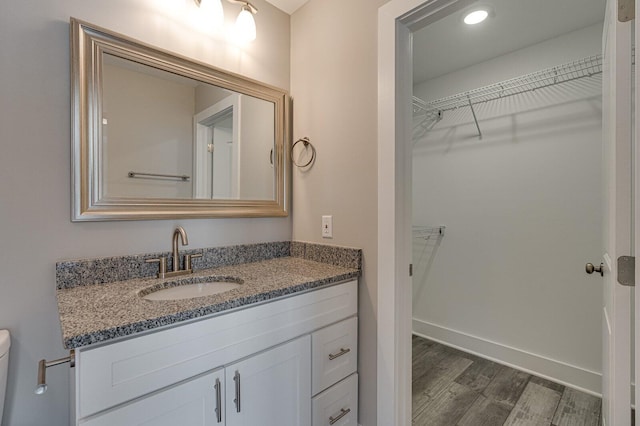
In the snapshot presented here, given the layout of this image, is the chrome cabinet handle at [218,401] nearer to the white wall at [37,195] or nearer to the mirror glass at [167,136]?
the white wall at [37,195]

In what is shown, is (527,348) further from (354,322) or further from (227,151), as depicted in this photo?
(227,151)

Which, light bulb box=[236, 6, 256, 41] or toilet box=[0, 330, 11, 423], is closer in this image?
toilet box=[0, 330, 11, 423]

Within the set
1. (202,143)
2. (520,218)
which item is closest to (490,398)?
(520,218)

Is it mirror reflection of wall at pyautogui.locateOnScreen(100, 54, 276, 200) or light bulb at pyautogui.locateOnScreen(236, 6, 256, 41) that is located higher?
light bulb at pyautogui.locateOnScreen(236, 6, 256, 41)

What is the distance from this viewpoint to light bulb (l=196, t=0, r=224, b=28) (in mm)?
1371

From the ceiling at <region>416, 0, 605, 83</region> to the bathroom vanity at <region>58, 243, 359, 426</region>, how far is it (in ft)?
5.40

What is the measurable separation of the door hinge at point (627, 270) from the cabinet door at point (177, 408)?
1.22m

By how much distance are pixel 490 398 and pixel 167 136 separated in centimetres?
235

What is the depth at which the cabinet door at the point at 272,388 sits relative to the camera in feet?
3.08

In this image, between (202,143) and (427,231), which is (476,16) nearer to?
(427,231)

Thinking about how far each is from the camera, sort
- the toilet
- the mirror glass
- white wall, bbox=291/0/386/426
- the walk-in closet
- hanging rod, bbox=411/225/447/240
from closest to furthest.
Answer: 1. the toilet
2. the mirror glass
3. white wall, bbox=291/0/386/426
4. the walk-in closet
5. hanging rod, bbox=411/225/447/240

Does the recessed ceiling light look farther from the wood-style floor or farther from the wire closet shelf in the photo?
the wood-style floor

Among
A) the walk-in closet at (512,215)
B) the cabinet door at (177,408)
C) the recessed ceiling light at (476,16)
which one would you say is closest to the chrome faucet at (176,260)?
the cabinet door at (177,408)

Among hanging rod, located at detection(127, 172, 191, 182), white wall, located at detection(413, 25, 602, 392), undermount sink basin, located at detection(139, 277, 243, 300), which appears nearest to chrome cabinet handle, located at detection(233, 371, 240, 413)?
undermount sink basin, located at detection(139, 277, 243, 300)
